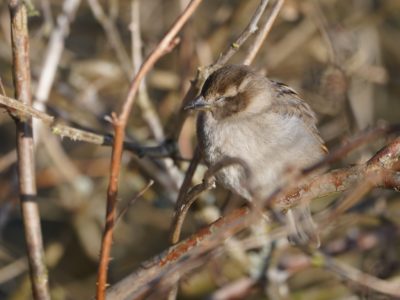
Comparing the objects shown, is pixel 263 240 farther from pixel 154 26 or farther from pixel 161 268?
pixel 154 26

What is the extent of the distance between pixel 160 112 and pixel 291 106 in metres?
2.11

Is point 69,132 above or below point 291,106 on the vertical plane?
above

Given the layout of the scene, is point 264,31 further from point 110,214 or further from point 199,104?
point 110,214

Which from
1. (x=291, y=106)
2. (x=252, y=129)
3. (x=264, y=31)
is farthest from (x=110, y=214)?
(x=291, y=106)

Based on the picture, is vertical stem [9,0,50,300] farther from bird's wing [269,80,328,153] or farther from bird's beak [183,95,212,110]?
bird's wing [269,80,328,153]

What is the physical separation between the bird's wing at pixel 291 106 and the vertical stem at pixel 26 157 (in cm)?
146

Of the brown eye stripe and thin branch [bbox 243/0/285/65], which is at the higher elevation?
thin branch [bbox 243/0/285/65]

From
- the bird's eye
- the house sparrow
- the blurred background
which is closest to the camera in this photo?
the house sparrow

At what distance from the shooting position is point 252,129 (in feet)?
12.4

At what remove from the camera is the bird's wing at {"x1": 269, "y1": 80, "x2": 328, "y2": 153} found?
3930 millimetres

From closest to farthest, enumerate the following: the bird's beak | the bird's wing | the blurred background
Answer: the bird's beak < the bird's wing < the blurred background

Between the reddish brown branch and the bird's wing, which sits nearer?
the reddish brown branch

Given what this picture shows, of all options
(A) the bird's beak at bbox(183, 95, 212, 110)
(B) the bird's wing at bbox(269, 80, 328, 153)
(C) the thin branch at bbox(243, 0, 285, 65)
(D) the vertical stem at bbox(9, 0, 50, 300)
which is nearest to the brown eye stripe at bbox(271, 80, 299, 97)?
(B) the bird's wing at bbox(269, 80, 328, 153)

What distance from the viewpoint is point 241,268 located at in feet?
16.7
